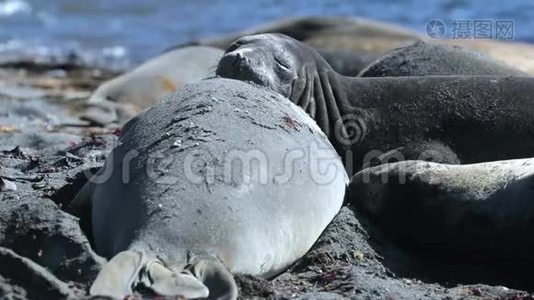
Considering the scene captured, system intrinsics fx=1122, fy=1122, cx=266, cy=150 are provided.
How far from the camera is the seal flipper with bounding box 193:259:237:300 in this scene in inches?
124

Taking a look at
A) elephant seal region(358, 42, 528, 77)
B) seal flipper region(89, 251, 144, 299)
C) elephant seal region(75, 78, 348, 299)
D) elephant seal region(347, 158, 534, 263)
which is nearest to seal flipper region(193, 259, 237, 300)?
elephant seal region(75, 78, 348, 299)

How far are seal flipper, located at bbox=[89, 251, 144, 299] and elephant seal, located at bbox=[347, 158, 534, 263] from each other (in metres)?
1.31

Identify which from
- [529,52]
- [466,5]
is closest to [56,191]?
[529,52]

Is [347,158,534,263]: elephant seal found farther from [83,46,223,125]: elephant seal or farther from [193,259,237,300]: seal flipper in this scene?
[83,46,223,125]: elephant seal

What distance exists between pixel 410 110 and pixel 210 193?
1.72 meters

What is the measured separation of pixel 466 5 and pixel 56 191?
43.8ft

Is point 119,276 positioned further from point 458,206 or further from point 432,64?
point 432,64

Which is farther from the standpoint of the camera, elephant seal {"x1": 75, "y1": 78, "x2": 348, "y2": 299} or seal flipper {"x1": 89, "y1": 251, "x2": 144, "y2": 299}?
elephant seal {"x1": 75, "y1": 78, "x2": 348, "y2": 299}

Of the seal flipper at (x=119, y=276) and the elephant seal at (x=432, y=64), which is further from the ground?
the seal flipper at (x=119, y=276)

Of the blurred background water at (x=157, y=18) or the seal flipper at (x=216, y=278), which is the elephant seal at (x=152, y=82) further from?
the seal flipper at (x=216, y=278)

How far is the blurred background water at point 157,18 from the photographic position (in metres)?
13.4

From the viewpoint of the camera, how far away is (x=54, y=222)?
3691mm

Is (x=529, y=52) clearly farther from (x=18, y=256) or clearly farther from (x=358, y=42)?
(x=18, y=256)

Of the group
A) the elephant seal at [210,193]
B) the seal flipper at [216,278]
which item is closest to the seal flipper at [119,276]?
the elephant seal at [210,193]
